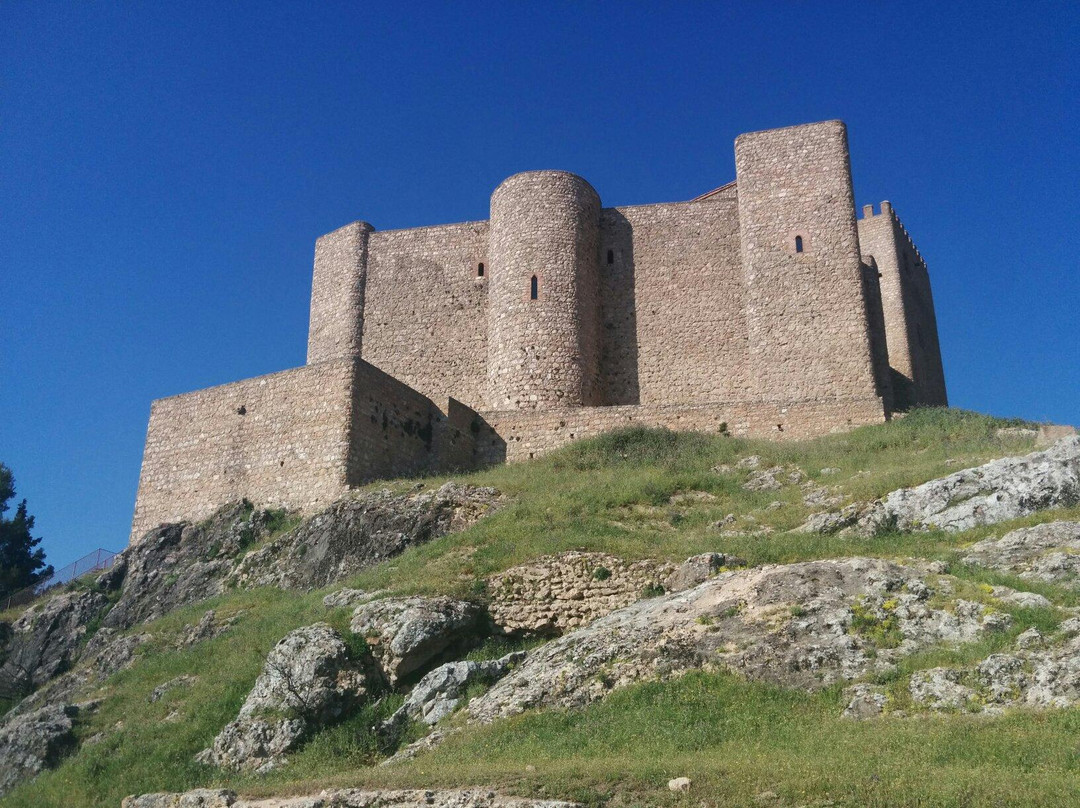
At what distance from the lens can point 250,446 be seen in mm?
23656

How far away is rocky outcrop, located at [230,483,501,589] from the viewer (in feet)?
60.7

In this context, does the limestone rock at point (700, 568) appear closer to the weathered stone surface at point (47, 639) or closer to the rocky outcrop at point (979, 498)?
the rocky outcrop at point (979, 498)

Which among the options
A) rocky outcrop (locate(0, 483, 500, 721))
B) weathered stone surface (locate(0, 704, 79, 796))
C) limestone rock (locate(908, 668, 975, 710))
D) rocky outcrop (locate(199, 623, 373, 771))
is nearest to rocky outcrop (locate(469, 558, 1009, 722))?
limestone rock (locate(908, 668, 975, 710))

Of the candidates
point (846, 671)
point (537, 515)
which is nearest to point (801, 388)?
point (537, 515)

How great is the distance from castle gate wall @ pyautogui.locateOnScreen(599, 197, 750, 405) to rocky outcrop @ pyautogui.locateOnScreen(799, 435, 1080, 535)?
39.9ft

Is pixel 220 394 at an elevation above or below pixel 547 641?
above

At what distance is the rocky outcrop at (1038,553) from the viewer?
11.1m

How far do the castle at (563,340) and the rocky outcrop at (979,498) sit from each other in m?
7.73

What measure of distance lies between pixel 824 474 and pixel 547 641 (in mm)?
7336

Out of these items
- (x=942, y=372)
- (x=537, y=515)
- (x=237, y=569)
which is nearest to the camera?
(x=537, y=515)

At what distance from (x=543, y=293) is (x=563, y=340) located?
5.21 ft

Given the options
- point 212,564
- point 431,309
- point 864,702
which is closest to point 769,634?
point 864,702

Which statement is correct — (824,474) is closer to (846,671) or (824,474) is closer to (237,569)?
(846,671)

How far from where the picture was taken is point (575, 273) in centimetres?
2839
